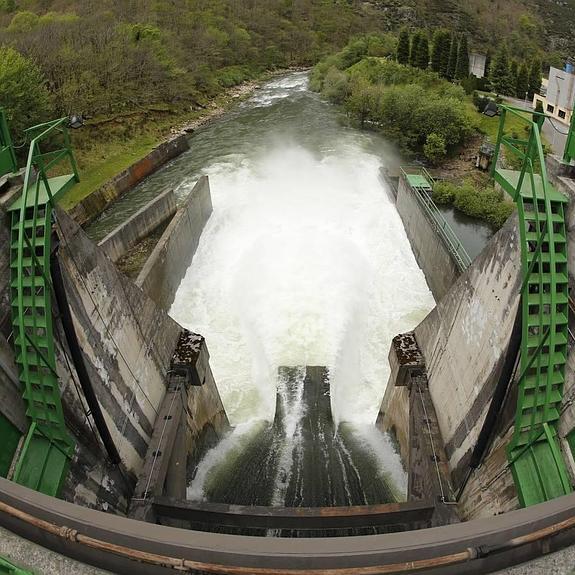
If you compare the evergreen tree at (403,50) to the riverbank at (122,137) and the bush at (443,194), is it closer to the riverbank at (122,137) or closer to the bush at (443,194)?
the riverbank at (122,137)

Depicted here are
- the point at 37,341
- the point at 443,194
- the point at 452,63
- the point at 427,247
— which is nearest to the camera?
the point at 37,341

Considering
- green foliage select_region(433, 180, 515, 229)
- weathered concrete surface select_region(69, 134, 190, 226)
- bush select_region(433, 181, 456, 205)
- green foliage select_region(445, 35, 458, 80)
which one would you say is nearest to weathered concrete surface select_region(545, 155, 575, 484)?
green foliage select_region(433, 180, 515, 229)

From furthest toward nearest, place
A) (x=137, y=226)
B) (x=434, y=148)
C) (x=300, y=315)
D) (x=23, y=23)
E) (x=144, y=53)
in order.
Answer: (x=23, y=23)
(x=144, y=53)
(x=434, y=148)
(x=137, y=226)
(x=300, y=315)

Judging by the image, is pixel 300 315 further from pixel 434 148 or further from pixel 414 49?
pixel 414 49

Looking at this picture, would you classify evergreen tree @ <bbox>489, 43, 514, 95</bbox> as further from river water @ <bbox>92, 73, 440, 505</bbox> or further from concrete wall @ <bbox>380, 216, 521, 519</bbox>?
concrete wall @ <bbox>380, 216, 521, 519</bbox>

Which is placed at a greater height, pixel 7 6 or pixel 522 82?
pixel 7 6

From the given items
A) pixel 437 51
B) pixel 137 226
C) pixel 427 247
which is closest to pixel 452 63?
pixel 437 51

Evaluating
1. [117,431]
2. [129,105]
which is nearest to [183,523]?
[117,431]

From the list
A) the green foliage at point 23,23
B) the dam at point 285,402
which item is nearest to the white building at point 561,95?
the dam at point 285,402
